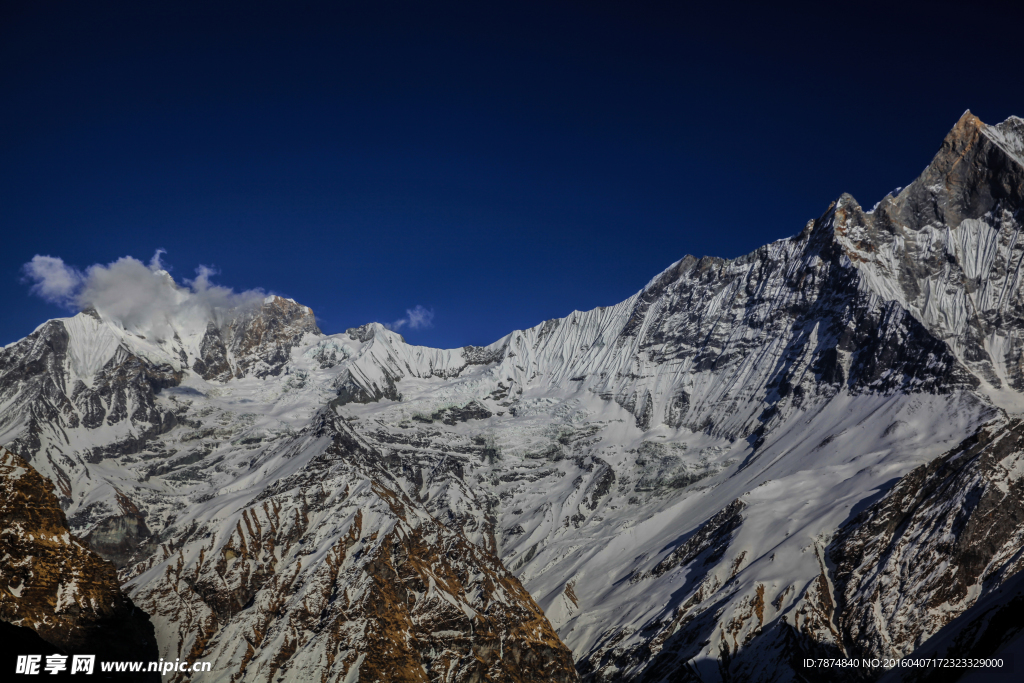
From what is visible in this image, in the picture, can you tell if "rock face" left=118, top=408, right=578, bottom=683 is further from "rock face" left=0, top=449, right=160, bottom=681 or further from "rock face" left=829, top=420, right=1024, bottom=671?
"rock face" left=829, top=420, right=1024, bottom=671

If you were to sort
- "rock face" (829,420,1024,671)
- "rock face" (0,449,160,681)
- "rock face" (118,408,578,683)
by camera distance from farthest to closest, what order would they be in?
"rock face" (829,420,1024,671), "rock face" (118,408,578,683), "rock face" (0,449,160,681)

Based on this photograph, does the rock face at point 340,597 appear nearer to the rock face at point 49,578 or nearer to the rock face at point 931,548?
the rock face at point 49,578

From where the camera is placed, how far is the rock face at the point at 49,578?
75.6 metres

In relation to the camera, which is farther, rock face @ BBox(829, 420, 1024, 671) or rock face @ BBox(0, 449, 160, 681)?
rock face @ BBox(829, 420, 1024, 671)

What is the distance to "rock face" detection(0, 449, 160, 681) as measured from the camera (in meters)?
75.6

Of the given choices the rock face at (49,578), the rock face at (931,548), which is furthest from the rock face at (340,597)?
the rock face at (931,548)

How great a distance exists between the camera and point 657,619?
188 metres

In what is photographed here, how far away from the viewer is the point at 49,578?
259ft

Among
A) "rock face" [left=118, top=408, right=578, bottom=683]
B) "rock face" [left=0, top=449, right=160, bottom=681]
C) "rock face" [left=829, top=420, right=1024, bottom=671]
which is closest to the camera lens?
"rock face" [left=0, top=449, right=160, bottom=681]

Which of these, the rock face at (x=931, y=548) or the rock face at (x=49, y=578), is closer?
the rock face at (x=49, y=578)

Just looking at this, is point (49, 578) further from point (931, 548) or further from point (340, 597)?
point (931, 548)

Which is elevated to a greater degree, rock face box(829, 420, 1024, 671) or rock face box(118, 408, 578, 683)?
rock face box(118, 408, 578, 683)

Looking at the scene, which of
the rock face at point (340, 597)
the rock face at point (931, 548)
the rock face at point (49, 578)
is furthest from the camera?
the rock face at point (931, 548)

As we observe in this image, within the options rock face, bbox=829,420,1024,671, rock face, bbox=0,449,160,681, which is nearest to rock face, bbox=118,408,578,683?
rock face, bbox=0,449,160,681
